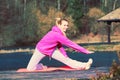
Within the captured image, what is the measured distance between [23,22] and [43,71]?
163ft

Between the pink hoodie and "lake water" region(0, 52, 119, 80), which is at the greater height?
the pink hoodie

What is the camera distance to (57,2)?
258 feet

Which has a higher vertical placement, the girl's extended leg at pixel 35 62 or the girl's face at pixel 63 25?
the girl's face at pixel 63 25

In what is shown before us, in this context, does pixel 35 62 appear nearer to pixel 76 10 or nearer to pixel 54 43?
pixel 54 43

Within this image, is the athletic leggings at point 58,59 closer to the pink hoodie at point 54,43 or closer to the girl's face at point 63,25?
the pink hoodie at point 54,43

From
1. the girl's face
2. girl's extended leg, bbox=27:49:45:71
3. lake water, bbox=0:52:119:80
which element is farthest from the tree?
the girl's face

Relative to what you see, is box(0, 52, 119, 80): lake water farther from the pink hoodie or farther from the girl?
the pink hoodie

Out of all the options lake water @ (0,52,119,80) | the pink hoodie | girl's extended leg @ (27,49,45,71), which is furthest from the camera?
girl's extended leg @ (27,49,45,71)

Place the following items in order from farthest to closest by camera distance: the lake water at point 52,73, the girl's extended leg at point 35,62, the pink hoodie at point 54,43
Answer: the girl's extended leg at point 35,62 → the pink hoodie at point 54,43 → the lake water at point 52,73

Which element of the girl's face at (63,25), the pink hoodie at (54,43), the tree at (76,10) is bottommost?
the tree at (76,10)

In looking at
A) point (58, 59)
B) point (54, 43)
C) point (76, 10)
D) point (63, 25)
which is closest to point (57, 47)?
point (54, 43)

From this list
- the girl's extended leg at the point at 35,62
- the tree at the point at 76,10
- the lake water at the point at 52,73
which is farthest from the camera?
the tree at the point at 76,10

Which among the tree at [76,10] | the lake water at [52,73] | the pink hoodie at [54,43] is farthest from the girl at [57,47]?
the tree at [76,10]

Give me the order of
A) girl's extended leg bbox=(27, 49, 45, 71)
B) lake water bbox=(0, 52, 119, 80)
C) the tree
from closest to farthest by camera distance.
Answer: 1. lake water bbox=(0, 52, 119, 80)
2. girl's extended leg bbox=(27, 49, 45, 71)
3. the tree
